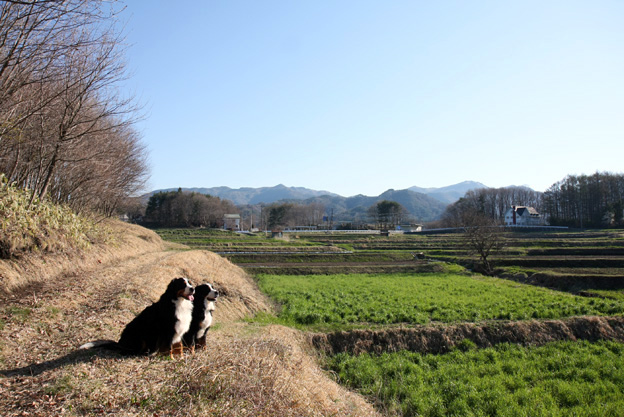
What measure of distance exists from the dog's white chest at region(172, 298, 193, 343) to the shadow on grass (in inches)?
32.3

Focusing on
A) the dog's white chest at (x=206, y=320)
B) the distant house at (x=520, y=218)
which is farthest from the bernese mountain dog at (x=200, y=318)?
the distant house at (x=520, y=218)

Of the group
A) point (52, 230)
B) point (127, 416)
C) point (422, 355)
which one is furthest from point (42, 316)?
point (422, 355)

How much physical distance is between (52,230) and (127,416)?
9.43 m

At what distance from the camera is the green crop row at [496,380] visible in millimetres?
7566

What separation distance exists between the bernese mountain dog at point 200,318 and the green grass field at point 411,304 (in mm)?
6665

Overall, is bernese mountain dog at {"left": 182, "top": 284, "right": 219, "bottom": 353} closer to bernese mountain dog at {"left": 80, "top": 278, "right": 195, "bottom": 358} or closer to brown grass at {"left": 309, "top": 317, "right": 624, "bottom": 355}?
bernese mountain dog at {"left": 80, "top": 278, "right": 195, "bottom": 358}

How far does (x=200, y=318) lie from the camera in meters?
6.02

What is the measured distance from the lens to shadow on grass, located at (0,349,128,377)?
4680 millimetres

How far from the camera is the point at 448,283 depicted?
920 inches

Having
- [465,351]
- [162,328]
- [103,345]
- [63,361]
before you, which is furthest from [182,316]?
[465,351]

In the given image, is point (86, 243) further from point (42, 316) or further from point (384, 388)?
point (384, 388)

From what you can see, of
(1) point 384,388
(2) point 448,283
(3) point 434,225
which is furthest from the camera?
(3) point 434,225

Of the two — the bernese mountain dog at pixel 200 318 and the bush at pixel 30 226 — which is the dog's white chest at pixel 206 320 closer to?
the bernese mountain dog at pixel 200 318

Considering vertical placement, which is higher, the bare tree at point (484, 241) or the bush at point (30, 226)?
the bush at point (30, 226)
